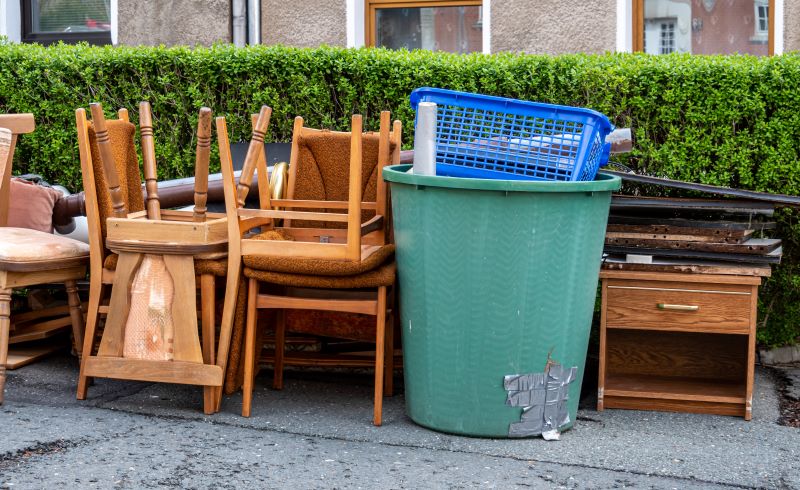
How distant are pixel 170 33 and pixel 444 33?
228 centimetres

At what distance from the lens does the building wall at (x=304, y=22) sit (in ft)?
26.6

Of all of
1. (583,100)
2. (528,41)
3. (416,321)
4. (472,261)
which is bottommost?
(416,321)

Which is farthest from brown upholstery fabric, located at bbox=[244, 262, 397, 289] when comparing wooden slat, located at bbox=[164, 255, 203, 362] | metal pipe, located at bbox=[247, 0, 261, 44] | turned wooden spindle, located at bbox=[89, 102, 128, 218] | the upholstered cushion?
metal pipe, located at bbox=[247, 0, 261, 44]

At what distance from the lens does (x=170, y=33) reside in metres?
8.52

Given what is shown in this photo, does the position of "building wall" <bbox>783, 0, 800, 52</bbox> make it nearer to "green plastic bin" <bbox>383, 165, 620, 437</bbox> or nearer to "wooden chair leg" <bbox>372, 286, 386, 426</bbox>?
"green plastic bin" <bbox>383, 165, 620, 437</bbox>

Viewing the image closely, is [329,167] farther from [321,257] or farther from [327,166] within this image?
[321,257]

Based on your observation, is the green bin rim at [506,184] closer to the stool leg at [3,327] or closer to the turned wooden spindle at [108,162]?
the turned wooden spindle at [108,162]

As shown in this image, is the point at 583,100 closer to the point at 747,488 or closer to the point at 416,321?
the point at 416,321

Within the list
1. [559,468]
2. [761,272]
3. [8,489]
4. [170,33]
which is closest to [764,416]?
[761,272]

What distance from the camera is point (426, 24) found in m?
8.16

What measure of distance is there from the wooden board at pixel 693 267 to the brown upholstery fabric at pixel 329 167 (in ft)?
3.67

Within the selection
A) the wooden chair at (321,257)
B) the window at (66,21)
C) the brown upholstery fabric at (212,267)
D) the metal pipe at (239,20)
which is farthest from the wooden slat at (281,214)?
the window at (66,21)

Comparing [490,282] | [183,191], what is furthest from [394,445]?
[183,191]

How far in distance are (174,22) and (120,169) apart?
4.46 metres
